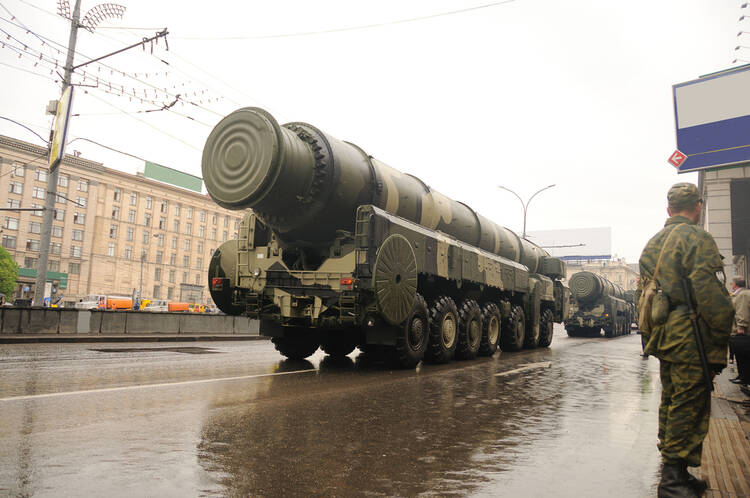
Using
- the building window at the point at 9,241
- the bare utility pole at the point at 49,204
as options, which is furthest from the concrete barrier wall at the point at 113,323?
the building window at the point at 9,241

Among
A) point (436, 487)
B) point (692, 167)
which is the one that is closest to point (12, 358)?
point (436, 487)

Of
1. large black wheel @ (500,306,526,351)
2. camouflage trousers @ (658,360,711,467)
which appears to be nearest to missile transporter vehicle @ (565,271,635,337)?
large black wheel @ (500,306,526,351)

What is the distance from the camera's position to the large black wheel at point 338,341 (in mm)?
11422

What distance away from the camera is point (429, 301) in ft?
37.5

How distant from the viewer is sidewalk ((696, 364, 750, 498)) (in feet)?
11.9

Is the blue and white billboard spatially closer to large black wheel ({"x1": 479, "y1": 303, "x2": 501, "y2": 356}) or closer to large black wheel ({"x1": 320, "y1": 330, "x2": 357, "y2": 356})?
large black wheel ({"x1": 479, "y1": 303, "x2": 501, "y2": 356})

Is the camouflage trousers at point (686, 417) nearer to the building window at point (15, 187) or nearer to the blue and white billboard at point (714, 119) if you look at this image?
the blue and white billboard at point (714, 119)

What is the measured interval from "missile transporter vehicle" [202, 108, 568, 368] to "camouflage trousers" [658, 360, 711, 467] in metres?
5.56

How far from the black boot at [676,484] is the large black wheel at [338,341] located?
810 centimetres

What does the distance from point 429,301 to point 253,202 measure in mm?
4115

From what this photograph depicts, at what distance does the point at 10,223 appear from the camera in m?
67.5

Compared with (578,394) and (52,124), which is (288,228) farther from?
(52,124)

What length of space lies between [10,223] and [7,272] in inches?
311

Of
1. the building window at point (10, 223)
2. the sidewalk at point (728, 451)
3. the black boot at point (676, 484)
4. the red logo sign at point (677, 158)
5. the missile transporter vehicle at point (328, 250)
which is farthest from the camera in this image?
the building window at point (10, 223)
